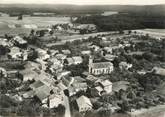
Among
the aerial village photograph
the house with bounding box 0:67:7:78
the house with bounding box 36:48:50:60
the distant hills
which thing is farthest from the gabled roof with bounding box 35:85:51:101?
the distant hills

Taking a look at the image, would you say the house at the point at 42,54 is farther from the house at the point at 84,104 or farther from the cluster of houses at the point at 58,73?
the house at the point at 84,104

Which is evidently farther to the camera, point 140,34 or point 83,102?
point 140,34

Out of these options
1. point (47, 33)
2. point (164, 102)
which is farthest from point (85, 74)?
point (164, 102)

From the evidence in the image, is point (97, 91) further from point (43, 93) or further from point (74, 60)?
point (43, 93)

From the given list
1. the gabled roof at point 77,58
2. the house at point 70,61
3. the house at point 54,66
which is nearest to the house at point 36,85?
the house at point 54,66

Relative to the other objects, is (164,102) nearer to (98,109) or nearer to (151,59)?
(151,59)
